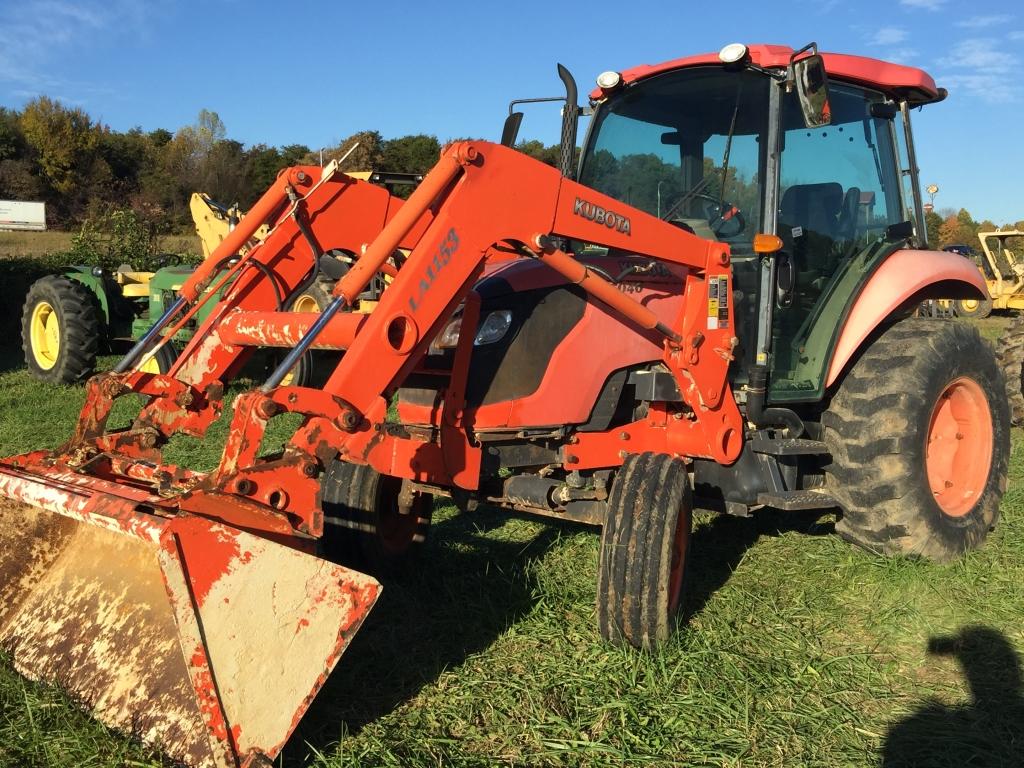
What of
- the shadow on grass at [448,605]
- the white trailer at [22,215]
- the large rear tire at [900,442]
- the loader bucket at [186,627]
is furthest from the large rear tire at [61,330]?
the white trailer at [22,215]

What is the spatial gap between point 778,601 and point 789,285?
1.44 meters

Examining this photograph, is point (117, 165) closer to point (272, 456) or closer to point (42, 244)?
point (42, 244)

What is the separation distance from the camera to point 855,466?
14.0ft

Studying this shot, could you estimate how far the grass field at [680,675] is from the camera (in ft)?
9.28

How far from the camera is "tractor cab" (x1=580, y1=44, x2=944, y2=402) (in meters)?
4.02

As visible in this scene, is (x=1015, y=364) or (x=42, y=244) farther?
(x=42, y=244)

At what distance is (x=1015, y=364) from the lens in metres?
8.21

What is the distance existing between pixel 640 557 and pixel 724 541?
1.85 metres

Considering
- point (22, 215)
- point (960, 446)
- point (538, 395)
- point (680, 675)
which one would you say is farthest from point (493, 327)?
point (22, 215)

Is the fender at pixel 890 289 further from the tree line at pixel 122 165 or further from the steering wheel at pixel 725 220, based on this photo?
the tree line at pixel 122 165

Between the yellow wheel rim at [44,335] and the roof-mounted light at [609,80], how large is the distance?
877 centimetres

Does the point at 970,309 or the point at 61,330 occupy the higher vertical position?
the point at 970,309

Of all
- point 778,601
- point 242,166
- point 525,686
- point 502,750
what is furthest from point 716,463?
point 242,166

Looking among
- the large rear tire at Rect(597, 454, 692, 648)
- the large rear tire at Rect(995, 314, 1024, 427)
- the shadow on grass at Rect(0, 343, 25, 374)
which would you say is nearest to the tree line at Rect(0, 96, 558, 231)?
the shadow on grass at Rect(0, 343, 25, 374)
